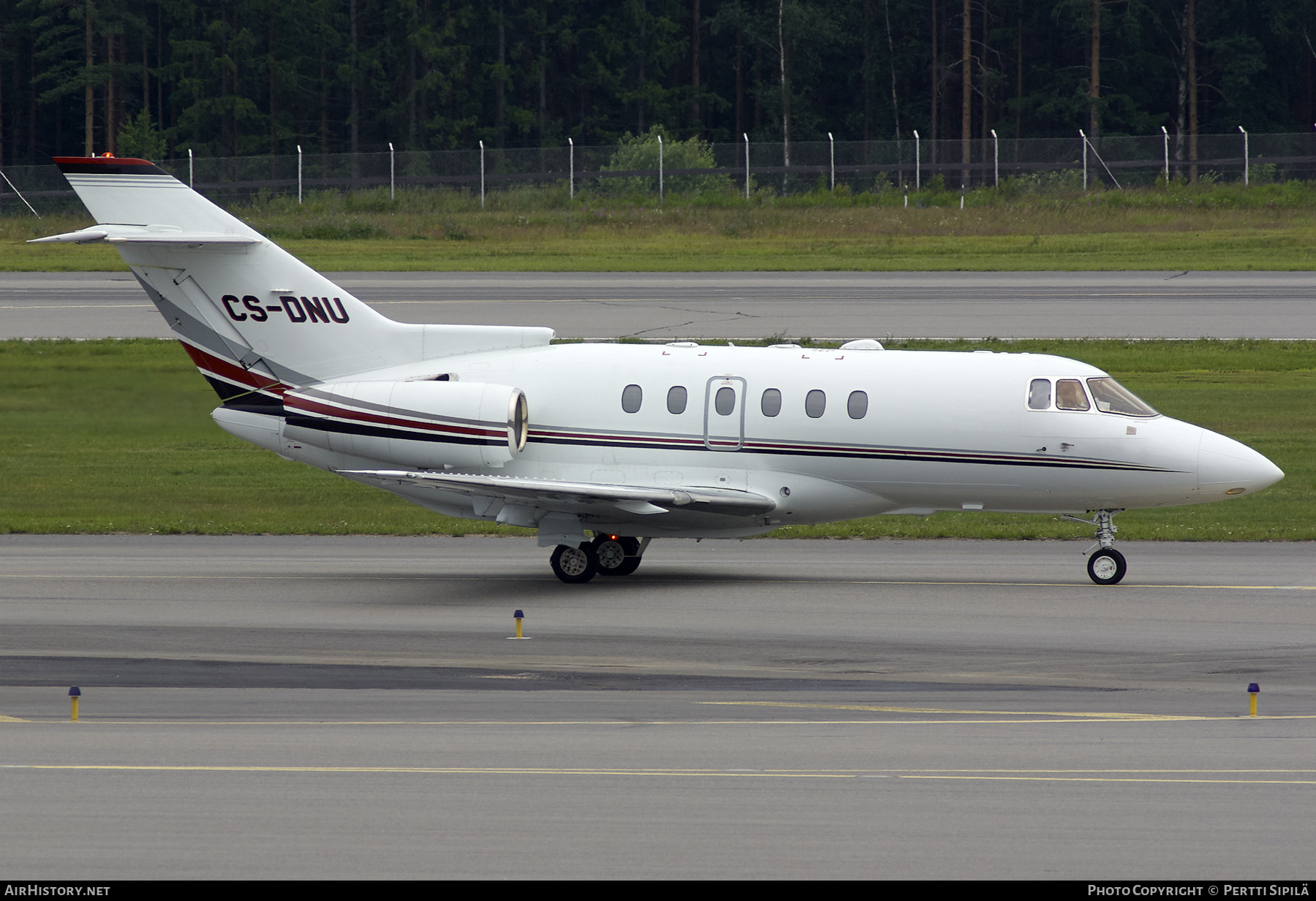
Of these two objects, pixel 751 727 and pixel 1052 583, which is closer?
pixel 751 727

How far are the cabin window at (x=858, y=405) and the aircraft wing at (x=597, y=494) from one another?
1.58 metres

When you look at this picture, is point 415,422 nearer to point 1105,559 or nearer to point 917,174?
point 1105,559

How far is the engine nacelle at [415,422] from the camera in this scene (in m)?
20.5

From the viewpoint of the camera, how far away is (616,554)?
21.1 m

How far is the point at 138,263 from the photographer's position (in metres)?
21.6

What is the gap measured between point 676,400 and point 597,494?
2.01 meters

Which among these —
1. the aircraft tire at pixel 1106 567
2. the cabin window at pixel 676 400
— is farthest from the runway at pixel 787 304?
the aircraft tire at pixel 1106 567

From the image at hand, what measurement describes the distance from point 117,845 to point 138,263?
13350mm

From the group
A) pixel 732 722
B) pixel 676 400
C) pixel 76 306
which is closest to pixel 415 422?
pixel 676 400

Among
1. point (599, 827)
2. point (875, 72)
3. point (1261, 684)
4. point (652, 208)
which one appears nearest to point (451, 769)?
point (599, 827)

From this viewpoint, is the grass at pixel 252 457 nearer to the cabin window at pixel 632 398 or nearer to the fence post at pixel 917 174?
the cabin window at pixel 632 398

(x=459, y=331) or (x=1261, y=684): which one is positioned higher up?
(x=459, y=331)

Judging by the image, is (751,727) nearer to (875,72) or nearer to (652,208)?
(652,208)

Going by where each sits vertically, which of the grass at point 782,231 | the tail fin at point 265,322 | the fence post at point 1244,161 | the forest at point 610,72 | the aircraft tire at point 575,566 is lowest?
the aircraft tire at point 575,566
